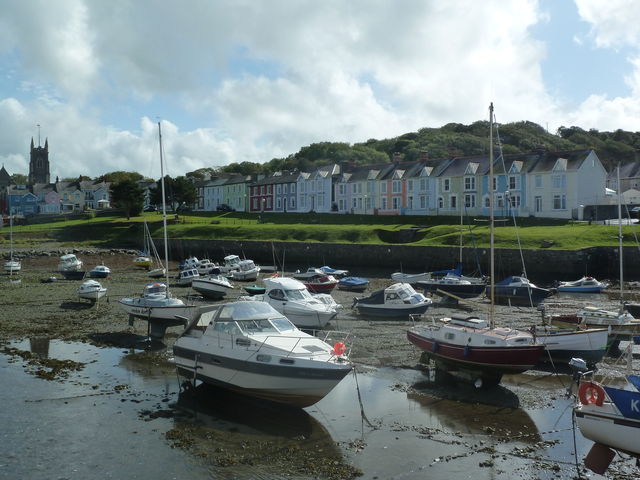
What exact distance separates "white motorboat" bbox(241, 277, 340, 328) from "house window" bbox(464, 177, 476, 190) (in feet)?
160

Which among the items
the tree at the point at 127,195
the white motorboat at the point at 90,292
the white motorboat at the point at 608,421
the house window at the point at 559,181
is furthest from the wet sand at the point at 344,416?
the tree at the point at 127,195

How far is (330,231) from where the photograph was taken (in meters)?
66.5

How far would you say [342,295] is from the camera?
3894 centimetres

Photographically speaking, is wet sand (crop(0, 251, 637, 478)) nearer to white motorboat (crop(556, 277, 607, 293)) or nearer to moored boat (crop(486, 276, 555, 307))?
moored boat (crop(486, 276, 555, 307))

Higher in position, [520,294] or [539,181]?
[539,181]

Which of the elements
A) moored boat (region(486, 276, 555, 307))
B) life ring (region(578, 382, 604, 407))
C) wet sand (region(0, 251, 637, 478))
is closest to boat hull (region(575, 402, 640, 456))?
life ring (region(578, 382, 604, 407))

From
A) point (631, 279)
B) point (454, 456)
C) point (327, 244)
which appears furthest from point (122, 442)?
point (327, 244)

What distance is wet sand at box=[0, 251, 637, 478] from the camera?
12594mm

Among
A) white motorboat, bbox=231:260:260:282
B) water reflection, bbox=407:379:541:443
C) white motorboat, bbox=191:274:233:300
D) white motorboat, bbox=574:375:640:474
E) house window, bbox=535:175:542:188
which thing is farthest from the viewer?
house window, bbox=535:175:542:188

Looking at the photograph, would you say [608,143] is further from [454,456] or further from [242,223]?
[454,456]

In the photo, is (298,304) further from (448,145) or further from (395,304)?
(448,145)

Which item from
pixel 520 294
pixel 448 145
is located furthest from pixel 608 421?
pixel 448 145

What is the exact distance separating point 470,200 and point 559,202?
1102 cm

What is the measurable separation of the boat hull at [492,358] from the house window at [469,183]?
56460 millimetres
